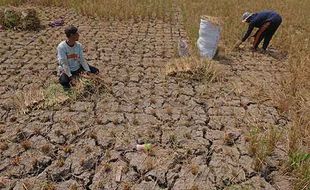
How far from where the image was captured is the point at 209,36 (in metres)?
6.16

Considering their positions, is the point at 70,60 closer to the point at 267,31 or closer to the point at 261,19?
the point at 261,19

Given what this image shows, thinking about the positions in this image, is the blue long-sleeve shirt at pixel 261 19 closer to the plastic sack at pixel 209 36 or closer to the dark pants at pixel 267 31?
the dark pants at pixel 267 31

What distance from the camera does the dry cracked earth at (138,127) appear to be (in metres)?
3.17

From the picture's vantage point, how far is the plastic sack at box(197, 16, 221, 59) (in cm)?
611

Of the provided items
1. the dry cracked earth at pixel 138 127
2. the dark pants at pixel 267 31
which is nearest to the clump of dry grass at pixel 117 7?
the dry cracked earth at pixel 138 127

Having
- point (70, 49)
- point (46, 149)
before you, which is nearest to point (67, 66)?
A: point (70, 49)

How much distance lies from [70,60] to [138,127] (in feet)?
5.20

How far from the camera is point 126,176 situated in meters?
3.17

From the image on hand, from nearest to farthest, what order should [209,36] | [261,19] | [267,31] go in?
[209,36]
[261,19]
[267,31]

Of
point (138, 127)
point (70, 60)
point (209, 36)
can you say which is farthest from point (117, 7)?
point (138, 127)

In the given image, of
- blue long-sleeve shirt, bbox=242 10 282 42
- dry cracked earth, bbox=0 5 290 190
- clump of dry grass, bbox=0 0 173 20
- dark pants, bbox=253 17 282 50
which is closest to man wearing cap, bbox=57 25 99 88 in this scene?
dry cracked earth, bbox=0 5 290 190

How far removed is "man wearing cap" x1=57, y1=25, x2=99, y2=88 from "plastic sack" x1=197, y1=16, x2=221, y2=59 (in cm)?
241

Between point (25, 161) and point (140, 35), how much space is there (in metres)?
4.96

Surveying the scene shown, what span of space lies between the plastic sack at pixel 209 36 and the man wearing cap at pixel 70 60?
241cm
